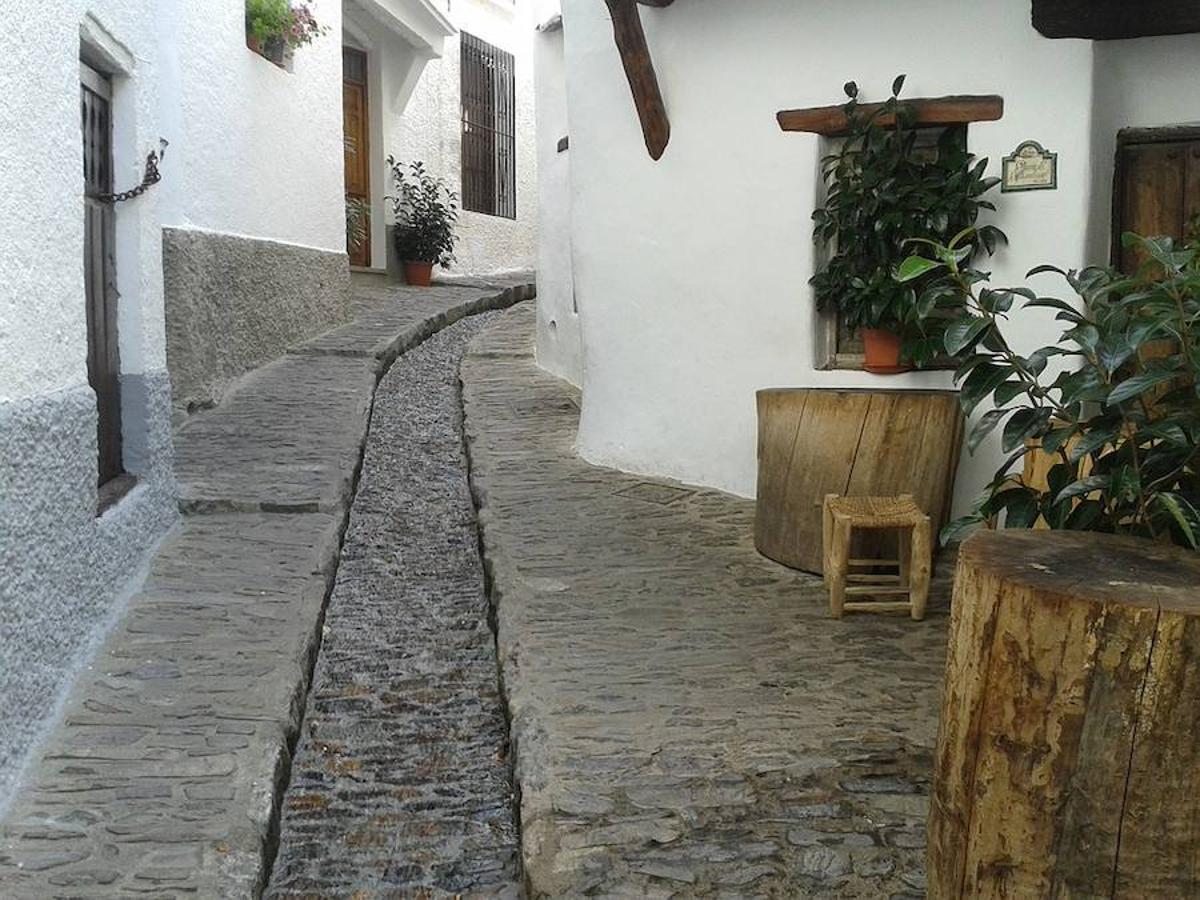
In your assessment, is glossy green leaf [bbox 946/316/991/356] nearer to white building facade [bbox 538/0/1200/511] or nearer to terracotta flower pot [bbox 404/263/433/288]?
white building facade [bbox 538/0/1200/511]

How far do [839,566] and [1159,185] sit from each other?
7.35 ft

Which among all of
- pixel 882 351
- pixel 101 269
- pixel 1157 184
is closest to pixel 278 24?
pixel 101 269

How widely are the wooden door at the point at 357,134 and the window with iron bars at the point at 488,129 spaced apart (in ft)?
6.10

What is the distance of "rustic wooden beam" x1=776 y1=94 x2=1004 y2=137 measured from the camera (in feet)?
16.8

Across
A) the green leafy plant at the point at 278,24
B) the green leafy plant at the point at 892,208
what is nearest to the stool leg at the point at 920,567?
the green leafy plant at the point at 892,208

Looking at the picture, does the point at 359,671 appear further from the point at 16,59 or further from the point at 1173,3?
the point at 1173,3

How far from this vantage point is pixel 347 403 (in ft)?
25.0

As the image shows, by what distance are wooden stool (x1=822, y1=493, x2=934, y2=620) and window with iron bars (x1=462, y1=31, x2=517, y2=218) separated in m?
10.6

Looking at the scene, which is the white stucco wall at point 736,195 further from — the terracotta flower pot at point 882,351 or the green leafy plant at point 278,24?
the green leafy plant at point 278,24

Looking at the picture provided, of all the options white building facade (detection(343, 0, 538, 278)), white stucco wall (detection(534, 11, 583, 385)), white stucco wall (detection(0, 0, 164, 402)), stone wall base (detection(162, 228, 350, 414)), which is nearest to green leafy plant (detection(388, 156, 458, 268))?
white building facade (detection(343, 0, 538, 278))

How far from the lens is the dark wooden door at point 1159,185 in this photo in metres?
5.13

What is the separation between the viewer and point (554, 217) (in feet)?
29.3

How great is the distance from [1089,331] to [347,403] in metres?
5.72

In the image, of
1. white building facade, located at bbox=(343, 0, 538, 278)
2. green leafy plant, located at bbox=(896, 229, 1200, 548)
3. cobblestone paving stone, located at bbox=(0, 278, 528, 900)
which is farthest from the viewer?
white building facade, located at bbox=(343, 0, 538, 278)
